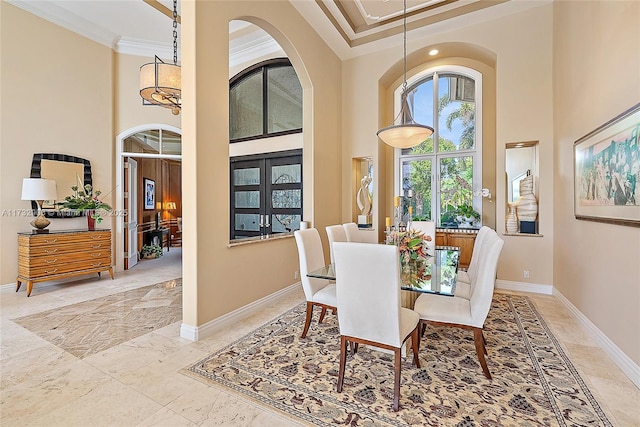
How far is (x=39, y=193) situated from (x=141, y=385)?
3.85m

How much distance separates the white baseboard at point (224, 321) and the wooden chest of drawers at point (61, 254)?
2.95 meters

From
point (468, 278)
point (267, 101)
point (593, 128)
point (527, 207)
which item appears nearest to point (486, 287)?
point (468, 278)

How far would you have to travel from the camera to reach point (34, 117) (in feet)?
14.4

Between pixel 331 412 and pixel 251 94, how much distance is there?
5880 millimetres

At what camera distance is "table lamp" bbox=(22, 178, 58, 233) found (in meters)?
4.09

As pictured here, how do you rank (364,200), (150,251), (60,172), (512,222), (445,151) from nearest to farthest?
(512,222) < (60,172) < (445,151) < (364,200) < (150,251)

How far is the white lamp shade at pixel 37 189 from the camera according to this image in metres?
4.08

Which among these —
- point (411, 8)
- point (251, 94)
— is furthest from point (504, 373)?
point (251, 94)

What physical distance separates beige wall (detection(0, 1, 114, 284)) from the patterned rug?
1.81 m

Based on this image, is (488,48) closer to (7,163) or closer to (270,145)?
(270,145)

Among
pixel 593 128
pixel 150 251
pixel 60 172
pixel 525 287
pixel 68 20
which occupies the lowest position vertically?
pixel 525 287

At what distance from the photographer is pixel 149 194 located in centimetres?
769

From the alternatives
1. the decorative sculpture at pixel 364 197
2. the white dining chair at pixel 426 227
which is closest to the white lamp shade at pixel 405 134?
the white dining chair at pixel 426 227

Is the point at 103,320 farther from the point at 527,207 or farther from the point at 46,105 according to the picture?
the point at 527,207
